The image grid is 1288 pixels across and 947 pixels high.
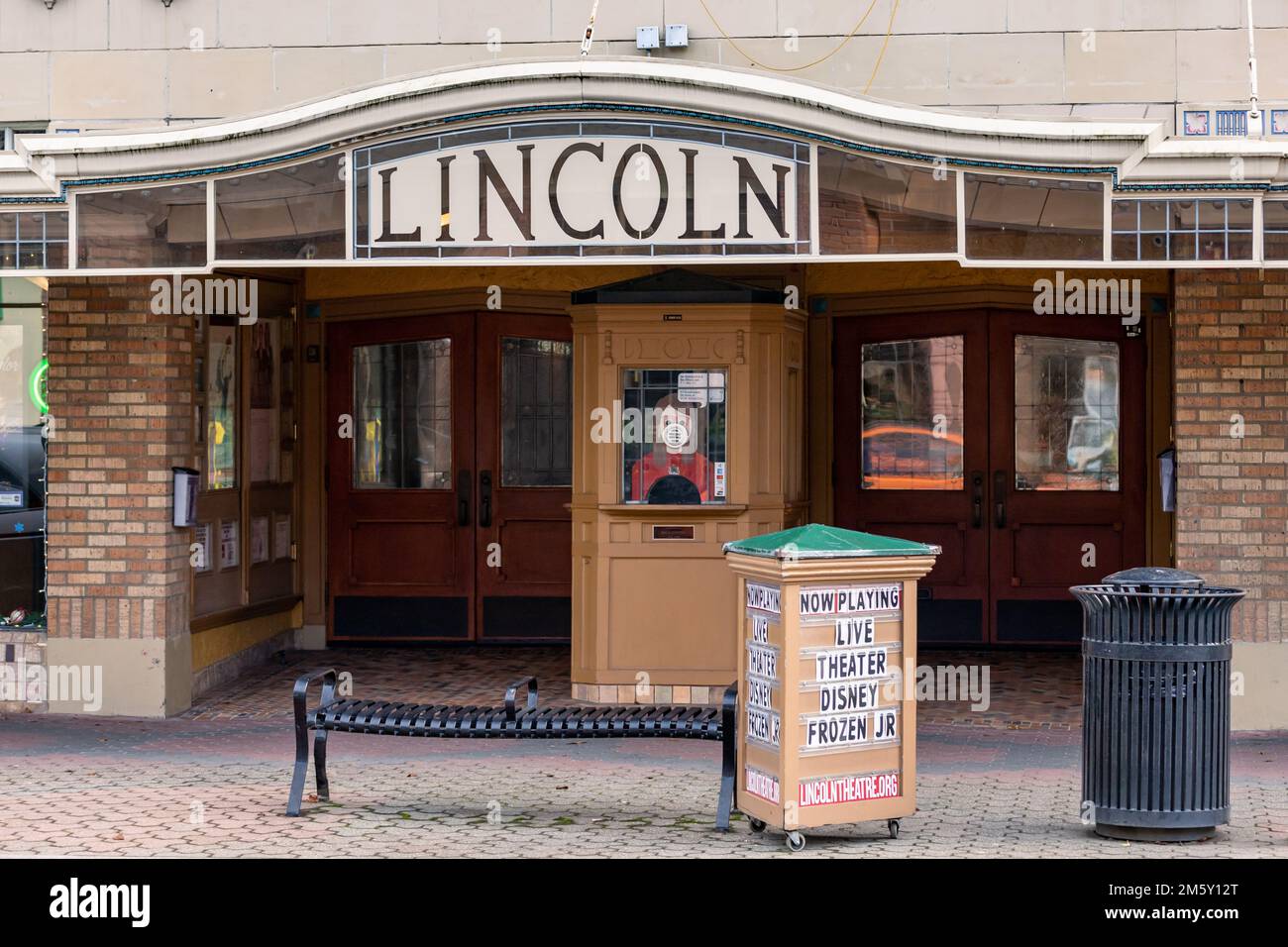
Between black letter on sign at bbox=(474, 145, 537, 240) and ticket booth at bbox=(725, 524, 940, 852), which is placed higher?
black letter on sign at bbox=(474, 145, 537, 240)

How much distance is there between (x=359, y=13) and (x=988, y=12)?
409cm

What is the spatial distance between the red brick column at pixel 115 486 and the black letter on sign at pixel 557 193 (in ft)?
9.70

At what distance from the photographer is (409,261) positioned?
923 cm

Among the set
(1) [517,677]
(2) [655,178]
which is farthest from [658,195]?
(1) [517,677]

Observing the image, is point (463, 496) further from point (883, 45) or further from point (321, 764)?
point (321, 764)

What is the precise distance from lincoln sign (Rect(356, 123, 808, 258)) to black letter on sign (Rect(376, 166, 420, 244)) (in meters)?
0.21

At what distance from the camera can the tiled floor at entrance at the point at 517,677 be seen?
1093cm

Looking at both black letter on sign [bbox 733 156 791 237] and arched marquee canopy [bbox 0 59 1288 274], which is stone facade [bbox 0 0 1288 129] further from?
black letter on sign [bbox 733 156 791 237]

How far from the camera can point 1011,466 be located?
13.0 m

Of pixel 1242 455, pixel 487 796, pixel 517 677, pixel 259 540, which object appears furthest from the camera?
pixel 259 540

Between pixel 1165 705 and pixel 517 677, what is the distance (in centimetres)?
593

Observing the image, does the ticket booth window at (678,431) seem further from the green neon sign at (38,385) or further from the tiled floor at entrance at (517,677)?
the green neon sign at (38,385)

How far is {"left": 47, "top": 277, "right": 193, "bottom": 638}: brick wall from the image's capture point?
1071cm

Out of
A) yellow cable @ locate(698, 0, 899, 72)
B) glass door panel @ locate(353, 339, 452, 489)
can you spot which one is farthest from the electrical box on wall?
yellow cable @ locate(698, 0, 899, 72)
